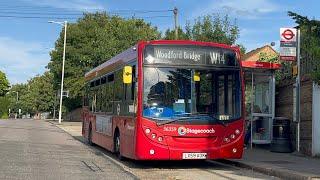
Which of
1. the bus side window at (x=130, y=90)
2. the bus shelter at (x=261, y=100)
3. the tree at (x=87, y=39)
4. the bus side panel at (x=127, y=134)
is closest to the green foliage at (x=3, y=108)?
the tree at (x=87, y=39)

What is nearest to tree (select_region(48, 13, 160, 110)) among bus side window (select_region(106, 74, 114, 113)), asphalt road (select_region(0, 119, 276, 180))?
bus side window (select_region(106, 74, 114, 113))

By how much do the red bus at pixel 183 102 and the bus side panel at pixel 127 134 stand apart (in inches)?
1.0

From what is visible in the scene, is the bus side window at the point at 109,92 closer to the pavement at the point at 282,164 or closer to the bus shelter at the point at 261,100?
the pavement at the point at 282,164

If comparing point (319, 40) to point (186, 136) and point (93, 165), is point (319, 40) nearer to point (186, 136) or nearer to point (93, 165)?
point (186, 136)

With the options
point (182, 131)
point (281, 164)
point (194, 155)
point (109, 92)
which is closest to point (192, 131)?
point (182, 131)

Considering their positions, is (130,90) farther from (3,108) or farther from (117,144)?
(3,108)

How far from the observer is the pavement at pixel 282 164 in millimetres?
12308

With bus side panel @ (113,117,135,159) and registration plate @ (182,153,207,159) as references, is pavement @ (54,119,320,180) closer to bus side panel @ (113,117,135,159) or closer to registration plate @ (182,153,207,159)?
registration plate @ (182,153,207,159)

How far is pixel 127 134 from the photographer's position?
14516 millimetres

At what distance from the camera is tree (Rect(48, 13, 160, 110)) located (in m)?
54.1

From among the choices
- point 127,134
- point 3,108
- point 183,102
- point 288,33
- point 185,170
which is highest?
point 288,33

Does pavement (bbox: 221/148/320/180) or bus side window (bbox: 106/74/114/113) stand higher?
bus side window (bbox: 106/74/114/113)

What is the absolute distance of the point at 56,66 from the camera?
62.9m

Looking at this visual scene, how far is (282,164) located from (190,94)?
3.14 metres
